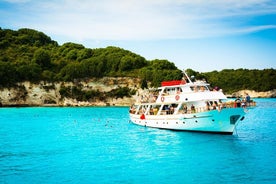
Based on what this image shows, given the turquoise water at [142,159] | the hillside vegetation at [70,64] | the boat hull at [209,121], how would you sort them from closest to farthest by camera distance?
the turquoise water at [142,159]
the boat hull at [209,121]
the hillside vegetation at [70,64]

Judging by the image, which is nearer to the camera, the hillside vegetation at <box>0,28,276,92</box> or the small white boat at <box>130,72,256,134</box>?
the small white boat at <box>130,72,256,134</box>

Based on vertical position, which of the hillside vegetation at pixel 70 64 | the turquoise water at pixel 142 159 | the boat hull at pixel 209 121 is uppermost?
the hillside vegetation at pixel 70 64

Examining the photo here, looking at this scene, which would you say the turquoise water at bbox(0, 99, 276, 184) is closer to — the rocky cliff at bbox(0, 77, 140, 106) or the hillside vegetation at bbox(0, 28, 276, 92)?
the hillside vegetation at bbox(0, 28, 276, 92)

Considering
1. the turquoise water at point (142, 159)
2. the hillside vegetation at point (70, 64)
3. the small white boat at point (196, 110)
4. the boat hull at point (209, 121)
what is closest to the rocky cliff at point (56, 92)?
the hillside vegetation at point (70, 64)

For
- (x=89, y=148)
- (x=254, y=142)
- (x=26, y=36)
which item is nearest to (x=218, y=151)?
(x=254, y=142)

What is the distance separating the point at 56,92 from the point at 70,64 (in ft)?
38.9

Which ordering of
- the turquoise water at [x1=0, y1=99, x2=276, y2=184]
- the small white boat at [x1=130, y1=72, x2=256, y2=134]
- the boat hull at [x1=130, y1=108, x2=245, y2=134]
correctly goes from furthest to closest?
the small white boat at [x1=130, y1=72, x2=256, y2=134], the boat hull at [x1=130, y1=108, x2=245, y2=134], the turquoise water at [x1=0, y1=99, x2=276, y2=184]

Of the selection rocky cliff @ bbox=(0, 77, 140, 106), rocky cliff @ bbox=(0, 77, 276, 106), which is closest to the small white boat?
rocky cliff @ bbox=(0, 77, 276, 106)

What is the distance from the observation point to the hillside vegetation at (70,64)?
10562cm

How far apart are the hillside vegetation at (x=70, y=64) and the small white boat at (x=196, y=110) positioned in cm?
6164

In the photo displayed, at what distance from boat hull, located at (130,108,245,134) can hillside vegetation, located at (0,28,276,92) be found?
213ft

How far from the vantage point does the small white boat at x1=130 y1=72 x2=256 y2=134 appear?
31.3 metres

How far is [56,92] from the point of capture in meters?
109

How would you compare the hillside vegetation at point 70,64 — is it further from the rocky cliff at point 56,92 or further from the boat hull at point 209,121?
the boat hull at point 209,121
